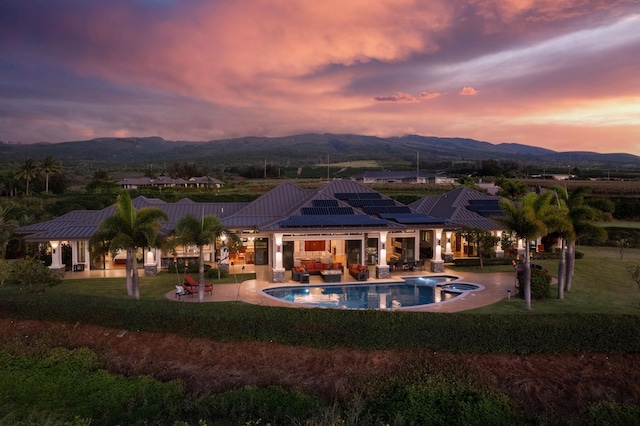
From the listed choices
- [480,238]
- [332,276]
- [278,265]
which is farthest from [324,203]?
[480,238]

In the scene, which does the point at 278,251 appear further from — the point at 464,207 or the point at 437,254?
the point at 464,207

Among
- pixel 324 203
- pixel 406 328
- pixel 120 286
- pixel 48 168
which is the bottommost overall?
pixel 406 328

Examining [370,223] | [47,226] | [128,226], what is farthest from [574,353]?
[47,226]

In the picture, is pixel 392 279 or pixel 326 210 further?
pixel 326 210

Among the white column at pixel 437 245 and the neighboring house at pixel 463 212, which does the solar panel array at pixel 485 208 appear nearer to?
the neighboring house at pixel 463 212

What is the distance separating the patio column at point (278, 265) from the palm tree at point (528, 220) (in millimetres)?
11370

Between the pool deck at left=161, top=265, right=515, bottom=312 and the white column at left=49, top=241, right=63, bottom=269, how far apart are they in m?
8.69

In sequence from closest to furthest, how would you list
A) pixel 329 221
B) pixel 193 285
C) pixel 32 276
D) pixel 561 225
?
pixel 561 225, pixel 32 276, pixel 193 285, pixel 329 221

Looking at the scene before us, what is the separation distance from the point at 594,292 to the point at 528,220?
6.87 metres

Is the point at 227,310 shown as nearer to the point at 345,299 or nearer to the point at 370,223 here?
the point at 345,299

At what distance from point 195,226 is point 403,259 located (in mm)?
14256

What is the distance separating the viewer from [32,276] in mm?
19156

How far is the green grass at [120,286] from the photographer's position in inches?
812

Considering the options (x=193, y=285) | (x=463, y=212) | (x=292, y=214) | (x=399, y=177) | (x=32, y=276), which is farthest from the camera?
(x=399, y=177)
